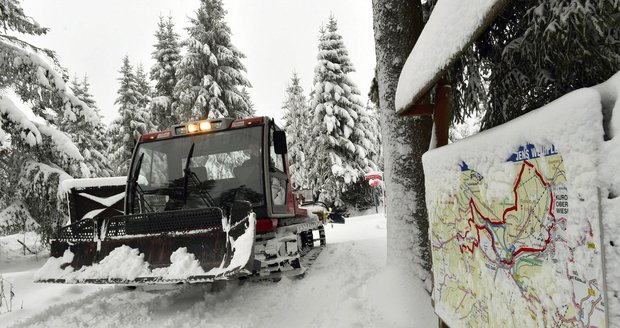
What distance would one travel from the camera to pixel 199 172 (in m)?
6.02

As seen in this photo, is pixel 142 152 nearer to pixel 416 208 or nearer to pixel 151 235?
pixel 151 235

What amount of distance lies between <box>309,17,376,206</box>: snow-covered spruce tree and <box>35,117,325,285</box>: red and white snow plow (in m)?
15.3

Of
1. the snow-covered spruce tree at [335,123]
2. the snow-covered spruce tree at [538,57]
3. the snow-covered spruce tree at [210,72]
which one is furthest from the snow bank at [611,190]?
the snow-covered spruce tree at [335,123]

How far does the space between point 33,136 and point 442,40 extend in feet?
34.4

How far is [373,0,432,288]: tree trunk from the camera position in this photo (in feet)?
14.0

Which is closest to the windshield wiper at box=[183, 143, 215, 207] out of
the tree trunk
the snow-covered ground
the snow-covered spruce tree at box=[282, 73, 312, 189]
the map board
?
the snow-covered ground

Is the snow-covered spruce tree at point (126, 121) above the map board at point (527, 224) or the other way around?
above

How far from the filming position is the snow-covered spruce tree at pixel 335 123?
73.2 ft

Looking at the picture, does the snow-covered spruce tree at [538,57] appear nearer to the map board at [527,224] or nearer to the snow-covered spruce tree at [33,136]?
the map board at [527,224]

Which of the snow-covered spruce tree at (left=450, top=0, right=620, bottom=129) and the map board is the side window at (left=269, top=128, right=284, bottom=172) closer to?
the snow-covered spruce tree at (left=450, top=0, right=620, bottom=129)

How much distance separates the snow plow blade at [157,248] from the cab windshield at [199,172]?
0.87m

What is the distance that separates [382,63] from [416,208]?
5.79 feet

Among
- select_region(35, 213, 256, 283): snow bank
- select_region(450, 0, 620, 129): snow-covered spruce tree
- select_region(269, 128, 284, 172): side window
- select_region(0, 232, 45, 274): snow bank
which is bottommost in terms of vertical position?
select_region(0, 232, 45, 274): snow bank

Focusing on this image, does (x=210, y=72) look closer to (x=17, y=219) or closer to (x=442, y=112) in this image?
(x=17, y=219)
